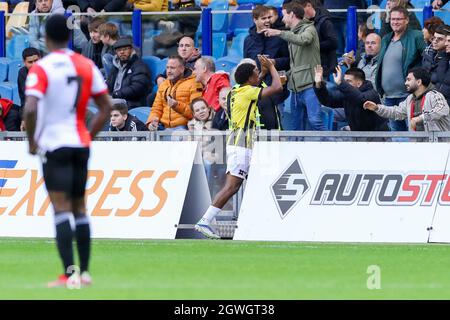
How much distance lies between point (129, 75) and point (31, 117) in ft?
36.0

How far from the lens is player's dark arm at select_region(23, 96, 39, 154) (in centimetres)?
1135

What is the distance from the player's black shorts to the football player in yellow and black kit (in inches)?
281

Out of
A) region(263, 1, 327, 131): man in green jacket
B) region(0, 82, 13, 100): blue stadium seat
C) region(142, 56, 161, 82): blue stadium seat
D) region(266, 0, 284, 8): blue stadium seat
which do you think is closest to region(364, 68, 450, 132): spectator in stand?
region(263, 1, 327, 131): man in green jacket

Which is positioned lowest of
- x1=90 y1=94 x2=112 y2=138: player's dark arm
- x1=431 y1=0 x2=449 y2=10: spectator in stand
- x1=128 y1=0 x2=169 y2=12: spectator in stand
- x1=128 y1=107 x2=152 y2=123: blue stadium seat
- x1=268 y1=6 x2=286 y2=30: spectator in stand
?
x1=128 y1=107 x2=152 y2=123: blue stadium seat

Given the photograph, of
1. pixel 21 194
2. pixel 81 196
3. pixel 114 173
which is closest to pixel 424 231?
pixel 114 173

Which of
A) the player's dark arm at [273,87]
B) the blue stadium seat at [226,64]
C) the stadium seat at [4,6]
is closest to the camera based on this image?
the player's dark arm at [273,87]

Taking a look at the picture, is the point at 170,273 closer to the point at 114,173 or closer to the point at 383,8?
the point at 114,173

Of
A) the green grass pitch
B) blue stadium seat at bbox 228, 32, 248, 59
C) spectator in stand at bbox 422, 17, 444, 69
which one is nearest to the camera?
the green grass pitch

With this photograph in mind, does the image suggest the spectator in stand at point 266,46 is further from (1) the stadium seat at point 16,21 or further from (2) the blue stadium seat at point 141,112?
(1) the stadium seat at point 16,21

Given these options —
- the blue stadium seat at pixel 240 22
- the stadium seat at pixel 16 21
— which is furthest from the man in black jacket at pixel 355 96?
the stadium seat at pixel 16 21

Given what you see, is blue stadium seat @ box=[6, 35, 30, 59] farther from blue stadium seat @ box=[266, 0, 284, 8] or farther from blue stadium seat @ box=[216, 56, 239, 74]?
blue stadium seat @ box=[266, 0, 284, 8]

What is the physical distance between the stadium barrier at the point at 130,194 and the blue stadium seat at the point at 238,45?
4401mm

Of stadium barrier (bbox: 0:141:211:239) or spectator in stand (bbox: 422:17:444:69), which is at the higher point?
spectator in stand (bbox: 422:17:444:69)

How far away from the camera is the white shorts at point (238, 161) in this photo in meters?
18.9
